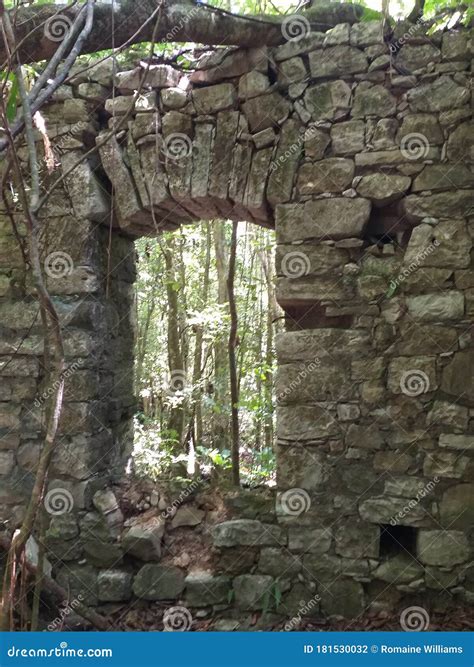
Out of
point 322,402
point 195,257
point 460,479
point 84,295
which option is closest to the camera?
point 460,479

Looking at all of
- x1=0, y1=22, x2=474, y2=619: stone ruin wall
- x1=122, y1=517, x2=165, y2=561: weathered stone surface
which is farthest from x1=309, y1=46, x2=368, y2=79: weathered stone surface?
x1=122, y1=517, x2=165, y2=561: weathered stone surface

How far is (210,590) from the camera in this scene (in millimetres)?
2693

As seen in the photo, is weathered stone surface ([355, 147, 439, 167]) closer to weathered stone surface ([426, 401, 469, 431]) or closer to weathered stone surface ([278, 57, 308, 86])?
weathered stone surface ([278, 57, 308, 86])

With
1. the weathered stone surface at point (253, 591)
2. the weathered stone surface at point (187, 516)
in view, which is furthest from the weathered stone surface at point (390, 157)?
the weathered stone surface at point (253, 591)

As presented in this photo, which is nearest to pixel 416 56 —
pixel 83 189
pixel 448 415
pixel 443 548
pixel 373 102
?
pixel 373 102

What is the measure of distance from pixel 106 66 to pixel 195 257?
5.03 meters

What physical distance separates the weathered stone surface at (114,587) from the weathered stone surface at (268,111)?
2.44 meters

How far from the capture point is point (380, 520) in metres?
2.57

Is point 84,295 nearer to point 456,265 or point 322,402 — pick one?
point 322,402

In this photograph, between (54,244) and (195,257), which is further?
(195,257)

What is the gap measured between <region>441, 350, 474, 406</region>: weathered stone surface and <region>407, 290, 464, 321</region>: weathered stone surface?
192 mm

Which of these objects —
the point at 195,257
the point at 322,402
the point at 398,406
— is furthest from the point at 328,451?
the point at 195,257

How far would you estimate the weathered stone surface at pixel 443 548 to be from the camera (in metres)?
2.49

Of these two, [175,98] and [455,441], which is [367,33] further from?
[455,441]
